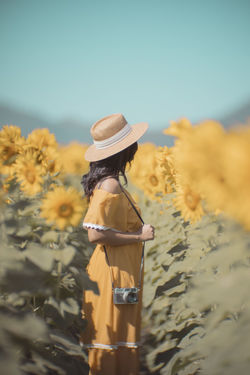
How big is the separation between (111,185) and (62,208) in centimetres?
33

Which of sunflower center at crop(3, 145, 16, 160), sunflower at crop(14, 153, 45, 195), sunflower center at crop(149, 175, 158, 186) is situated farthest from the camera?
sunflower center at crop(149, 175, 158, 186)

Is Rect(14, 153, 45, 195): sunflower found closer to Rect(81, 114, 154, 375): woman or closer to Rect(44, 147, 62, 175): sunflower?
Rect(44, 147, 62, 175): sunflower

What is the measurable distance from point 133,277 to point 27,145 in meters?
1.16

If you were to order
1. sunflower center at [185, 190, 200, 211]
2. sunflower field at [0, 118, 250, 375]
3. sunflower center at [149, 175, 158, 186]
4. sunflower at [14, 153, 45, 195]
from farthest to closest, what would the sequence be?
sunflower center at [149, 175, 158, 186], sunflower at [14, 153, 45, 195], sunflower center at [185, 190, 200, 211], sunflower field at [0, 118, 250, 375]

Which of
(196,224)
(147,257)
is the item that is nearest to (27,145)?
(196,224)

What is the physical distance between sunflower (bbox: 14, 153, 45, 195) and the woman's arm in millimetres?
569

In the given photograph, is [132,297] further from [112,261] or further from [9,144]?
[9,144]

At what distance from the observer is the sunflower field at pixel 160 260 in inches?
41.5

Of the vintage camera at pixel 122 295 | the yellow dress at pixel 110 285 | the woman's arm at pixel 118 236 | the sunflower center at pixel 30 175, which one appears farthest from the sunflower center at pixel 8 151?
the vintage camera at pixel 122 295

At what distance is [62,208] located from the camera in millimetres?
1824

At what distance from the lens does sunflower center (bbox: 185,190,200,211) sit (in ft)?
6.39

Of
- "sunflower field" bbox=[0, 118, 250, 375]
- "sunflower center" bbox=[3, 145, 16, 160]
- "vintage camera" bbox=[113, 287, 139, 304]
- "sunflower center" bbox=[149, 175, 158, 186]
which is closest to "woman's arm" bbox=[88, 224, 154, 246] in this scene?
"sunflower field" bbox=[0, 118, 250, 375]

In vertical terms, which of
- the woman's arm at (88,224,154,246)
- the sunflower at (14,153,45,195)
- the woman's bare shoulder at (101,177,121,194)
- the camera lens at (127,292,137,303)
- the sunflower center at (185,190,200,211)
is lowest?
the camera lens at (127,292,137,303)

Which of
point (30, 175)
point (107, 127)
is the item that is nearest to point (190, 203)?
point (107, 127)
